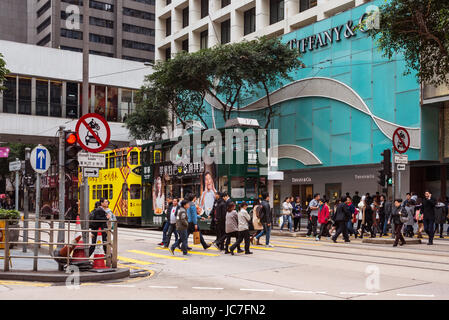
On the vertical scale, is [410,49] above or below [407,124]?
above

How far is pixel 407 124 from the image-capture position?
78.2 ft

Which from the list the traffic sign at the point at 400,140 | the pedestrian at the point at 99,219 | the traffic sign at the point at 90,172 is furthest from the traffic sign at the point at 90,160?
the traffic sign at the point at 400,140

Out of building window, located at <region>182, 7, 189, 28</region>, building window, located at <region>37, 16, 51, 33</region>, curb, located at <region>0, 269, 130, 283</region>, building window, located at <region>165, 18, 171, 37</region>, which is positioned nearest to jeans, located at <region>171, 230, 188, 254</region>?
curb, located at <region>0, 269, 130, 283</region>

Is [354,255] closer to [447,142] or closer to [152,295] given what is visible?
[152,295]

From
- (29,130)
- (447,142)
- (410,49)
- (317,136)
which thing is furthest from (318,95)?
(29,130)

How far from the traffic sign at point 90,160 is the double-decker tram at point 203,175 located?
26.3ft

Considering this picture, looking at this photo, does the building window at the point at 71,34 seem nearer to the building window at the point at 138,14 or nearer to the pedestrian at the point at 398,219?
the building window at the point at 138,14

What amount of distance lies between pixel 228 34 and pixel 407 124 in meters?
18.7

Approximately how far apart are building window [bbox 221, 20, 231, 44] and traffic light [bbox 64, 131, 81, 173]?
29.9 m

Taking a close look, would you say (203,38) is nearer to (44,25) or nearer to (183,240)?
(183,240)

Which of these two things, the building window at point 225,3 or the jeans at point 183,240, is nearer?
the jeans at point 183,240

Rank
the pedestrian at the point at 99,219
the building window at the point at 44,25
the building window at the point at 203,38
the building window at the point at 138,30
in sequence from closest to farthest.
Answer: the pedestrian at the point at 99,219, the building window at the point at 203,38, the building window at the point at 44,25, the building window at the point at 138,30

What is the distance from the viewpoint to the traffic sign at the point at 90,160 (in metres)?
9.71

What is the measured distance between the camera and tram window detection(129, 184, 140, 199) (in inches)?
968
